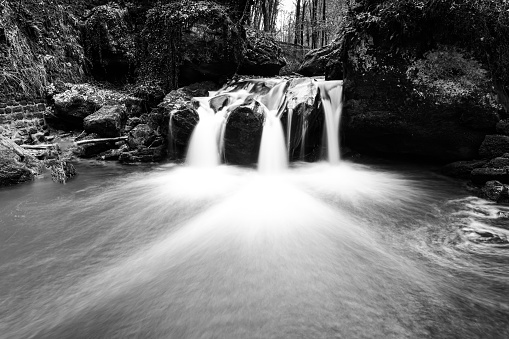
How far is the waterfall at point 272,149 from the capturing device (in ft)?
22.9

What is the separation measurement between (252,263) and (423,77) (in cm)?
578

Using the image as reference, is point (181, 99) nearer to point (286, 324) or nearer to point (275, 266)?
point (275, 266)

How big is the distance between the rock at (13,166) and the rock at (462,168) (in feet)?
31.4

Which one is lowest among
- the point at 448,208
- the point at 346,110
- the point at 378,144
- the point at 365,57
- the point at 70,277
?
the point at 70,277

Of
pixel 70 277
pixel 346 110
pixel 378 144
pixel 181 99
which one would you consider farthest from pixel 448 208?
pixel 181 99

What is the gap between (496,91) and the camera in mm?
5438

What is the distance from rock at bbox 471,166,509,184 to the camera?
4.60m

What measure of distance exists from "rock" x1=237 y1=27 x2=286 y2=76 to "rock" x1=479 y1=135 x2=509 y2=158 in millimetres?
9798

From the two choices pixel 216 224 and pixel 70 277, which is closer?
pixel 70 277

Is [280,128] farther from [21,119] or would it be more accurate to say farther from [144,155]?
[21,119]

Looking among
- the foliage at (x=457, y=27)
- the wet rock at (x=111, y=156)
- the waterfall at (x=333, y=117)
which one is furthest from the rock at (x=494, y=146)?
the wet rock at (x=111, y=156)

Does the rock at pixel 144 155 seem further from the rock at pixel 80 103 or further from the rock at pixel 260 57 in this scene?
the rock at pixel 260 57

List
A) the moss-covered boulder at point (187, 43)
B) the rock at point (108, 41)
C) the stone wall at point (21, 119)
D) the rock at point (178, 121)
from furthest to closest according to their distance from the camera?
the rock at point (108, 41)
the moss-covered boulder at point (187, 43)
the stone wall at point (21, 119)
the rock at point (178, 121)

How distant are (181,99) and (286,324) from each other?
25.1 feet
